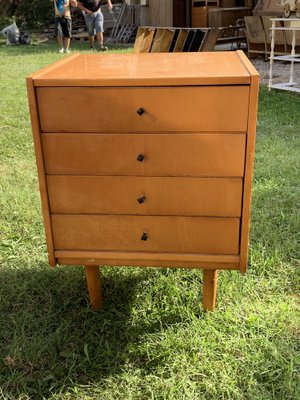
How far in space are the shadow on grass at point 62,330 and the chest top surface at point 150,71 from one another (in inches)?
42.4

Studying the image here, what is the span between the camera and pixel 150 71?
1853 millimetres

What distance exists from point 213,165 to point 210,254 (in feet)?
1.21

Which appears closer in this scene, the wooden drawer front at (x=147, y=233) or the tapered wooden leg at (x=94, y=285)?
the wooden drawer front at (x=147, y=233)

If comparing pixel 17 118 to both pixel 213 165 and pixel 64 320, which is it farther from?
pixel 213 165

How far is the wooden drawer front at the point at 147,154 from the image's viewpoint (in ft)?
5.78

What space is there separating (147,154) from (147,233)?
0.33 m

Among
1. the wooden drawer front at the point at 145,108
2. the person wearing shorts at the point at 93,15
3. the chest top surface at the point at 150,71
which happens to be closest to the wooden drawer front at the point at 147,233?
the wooden drawer front at the point at 145,108

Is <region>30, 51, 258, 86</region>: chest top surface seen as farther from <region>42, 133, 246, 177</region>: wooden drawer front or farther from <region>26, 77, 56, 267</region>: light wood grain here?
<region>42, 133, 246, 177</region>: wooden drawer front

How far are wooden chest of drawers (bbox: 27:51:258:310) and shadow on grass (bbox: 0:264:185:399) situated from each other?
1.24 feet

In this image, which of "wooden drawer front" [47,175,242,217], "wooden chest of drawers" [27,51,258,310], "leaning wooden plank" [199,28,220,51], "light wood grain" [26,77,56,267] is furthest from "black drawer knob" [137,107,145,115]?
"leaning wooden plank" [199,28,220,51]

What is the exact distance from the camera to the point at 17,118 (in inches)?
221

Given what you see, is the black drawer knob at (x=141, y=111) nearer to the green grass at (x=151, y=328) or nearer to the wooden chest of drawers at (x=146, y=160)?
the wooden chest of drawers at (x=146, y=160)

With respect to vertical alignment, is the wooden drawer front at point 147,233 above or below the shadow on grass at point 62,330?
above

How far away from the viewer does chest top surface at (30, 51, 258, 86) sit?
5.51ft
